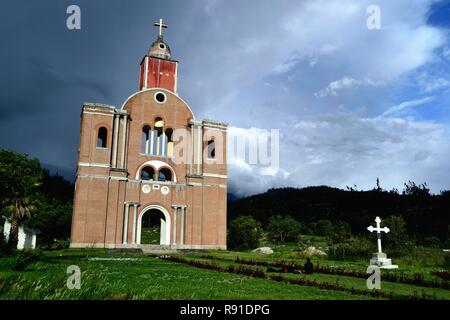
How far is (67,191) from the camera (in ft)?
320

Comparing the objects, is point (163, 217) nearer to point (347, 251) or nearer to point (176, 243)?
point (176, 243)

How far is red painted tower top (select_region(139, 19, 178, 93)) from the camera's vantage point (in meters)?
40.0

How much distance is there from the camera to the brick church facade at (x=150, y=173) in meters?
33.1

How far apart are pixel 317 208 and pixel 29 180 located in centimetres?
8133

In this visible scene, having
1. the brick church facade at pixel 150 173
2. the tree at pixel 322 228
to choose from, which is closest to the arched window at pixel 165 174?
the brick church facade at pixel 150 173

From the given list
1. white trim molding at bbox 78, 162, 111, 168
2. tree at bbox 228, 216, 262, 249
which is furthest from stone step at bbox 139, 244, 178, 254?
tree at bbox 228, 216, 262, 249

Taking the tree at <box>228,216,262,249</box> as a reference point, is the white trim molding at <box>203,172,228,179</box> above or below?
above

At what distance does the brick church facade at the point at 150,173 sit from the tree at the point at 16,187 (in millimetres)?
3859

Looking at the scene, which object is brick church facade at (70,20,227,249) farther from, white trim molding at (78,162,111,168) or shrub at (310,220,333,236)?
shrub at (310,220,333,236)

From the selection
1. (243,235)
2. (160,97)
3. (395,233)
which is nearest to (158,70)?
(160,97)

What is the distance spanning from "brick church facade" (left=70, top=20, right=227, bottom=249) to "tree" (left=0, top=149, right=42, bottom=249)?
386 centimetres

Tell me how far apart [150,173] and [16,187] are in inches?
434
